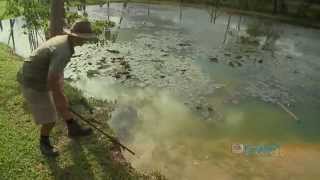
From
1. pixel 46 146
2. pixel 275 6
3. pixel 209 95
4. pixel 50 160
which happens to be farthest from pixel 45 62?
pixel 275 6

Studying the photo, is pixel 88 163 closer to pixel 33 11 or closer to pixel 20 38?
pixel 33 11

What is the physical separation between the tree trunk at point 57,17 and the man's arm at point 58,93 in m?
3.35

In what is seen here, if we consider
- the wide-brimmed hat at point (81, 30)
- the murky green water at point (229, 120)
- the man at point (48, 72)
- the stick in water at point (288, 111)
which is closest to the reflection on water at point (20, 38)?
the murky green water at point (229, 120)

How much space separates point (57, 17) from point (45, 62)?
3.98 metres

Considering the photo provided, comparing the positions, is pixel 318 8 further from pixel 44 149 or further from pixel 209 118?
pixel 44 149

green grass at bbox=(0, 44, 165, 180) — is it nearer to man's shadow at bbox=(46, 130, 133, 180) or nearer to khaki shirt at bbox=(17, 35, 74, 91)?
man's shadow at bbox=(46, 130, 133, 180)

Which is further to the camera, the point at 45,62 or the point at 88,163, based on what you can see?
the point at 88,163

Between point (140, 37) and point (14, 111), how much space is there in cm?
1059

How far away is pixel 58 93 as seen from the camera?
20.3 ft

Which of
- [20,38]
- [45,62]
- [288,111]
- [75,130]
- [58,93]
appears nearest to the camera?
[45,62]

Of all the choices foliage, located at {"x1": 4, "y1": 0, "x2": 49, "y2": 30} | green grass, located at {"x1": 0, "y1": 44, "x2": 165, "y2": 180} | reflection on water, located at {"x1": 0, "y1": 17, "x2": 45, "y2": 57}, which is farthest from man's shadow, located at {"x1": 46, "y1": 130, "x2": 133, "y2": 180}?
reflection on water, located at {"x1": 0, "y1": 17, "x2": 45, "y2": 57}

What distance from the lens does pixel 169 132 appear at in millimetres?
9305

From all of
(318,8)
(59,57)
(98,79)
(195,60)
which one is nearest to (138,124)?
(98,79)

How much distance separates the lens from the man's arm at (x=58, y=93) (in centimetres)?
554
